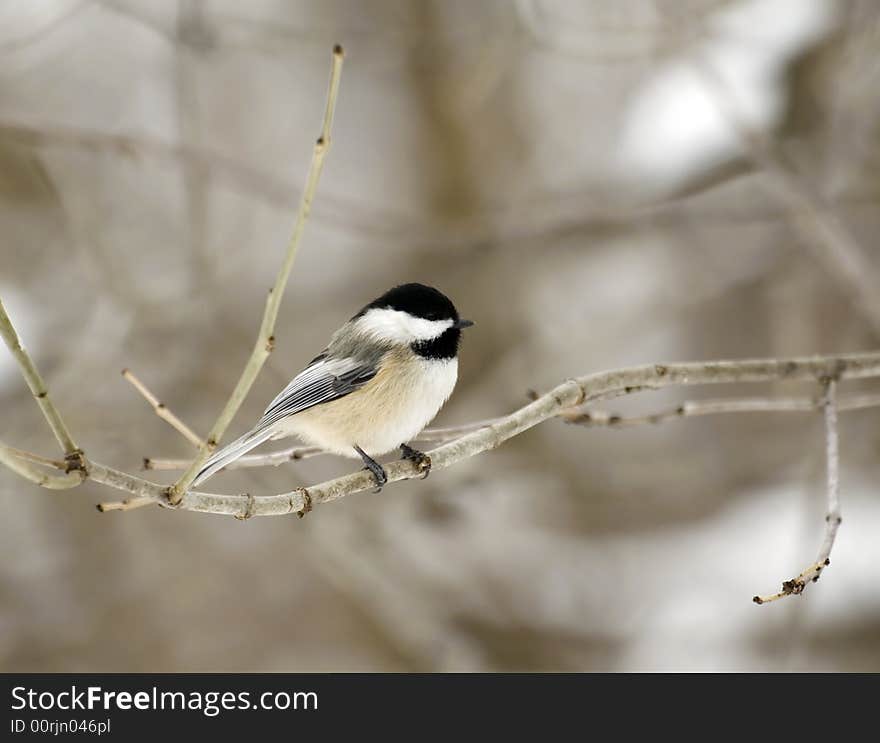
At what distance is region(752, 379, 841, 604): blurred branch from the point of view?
4.14 ft

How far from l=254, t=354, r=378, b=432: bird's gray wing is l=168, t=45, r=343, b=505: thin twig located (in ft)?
2.13

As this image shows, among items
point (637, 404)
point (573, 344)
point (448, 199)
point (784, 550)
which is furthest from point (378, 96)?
point (784, 550)

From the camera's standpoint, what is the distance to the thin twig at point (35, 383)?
108cm

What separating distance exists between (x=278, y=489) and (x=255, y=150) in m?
1.98

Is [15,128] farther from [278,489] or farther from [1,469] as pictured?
[278,489]

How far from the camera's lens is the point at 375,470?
1707 mm

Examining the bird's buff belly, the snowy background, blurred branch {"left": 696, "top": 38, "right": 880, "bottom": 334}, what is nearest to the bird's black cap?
the bird's buff belly

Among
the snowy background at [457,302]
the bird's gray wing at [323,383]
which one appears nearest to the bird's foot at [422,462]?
the bird's gray wing at [323,383]

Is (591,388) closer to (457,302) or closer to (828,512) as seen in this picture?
(828,512)

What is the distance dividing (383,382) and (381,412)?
73 millimetres

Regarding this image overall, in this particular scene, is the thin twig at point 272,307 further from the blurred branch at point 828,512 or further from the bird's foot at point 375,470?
the blurred branch at point 828,512

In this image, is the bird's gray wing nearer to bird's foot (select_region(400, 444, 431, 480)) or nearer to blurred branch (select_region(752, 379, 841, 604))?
bird's foot (select_region(400, 444, 431, 480))

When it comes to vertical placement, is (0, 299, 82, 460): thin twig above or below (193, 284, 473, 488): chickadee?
below

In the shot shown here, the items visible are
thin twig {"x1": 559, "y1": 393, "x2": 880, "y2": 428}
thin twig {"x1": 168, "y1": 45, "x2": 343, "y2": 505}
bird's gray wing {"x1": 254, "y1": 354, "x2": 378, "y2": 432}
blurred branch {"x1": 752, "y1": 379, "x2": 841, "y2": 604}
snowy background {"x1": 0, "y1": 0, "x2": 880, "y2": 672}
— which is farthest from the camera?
snowy background {"x1": 0, "y1": 0, "x2": 880, "y2": 672}
